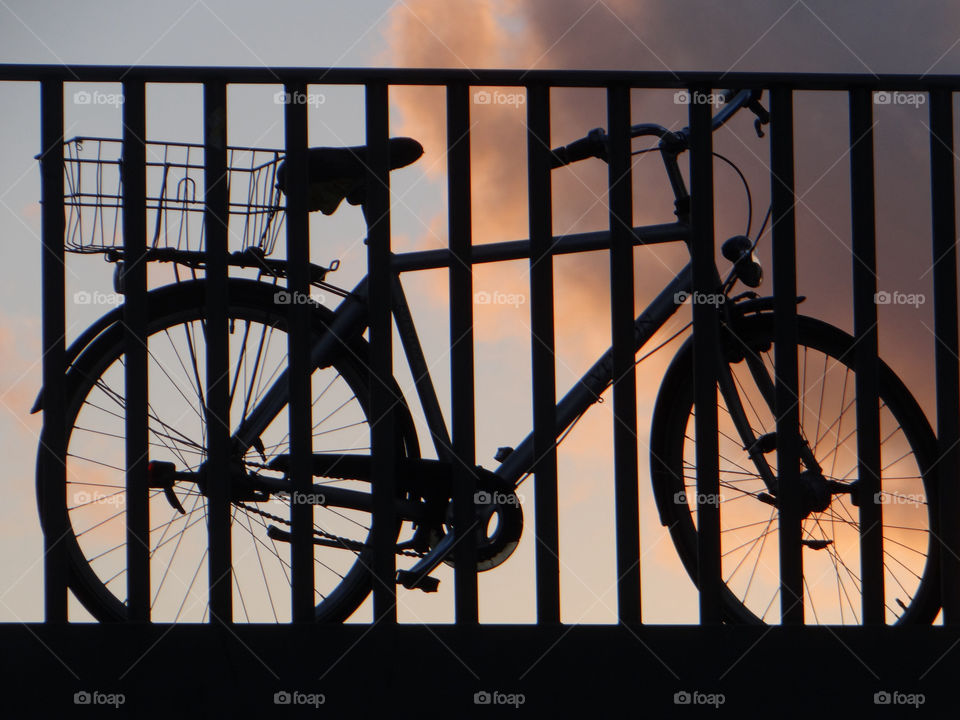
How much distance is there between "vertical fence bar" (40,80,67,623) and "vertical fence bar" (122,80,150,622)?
0.47 feet

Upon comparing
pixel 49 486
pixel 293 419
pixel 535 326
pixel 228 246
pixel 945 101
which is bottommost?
pixel 49 486

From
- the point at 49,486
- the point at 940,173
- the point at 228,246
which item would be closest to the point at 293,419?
the point at 228,246

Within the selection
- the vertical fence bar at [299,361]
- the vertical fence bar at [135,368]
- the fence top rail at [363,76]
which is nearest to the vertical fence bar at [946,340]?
the fence top rail at [363,76]

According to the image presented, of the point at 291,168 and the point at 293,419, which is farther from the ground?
the point at 291,168

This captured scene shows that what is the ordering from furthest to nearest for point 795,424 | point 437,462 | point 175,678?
point 437,462 → point 795,424 → point 175,678

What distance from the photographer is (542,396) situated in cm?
212

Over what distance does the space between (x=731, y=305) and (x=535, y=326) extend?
0.65 m

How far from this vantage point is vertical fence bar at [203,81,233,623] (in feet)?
6.79

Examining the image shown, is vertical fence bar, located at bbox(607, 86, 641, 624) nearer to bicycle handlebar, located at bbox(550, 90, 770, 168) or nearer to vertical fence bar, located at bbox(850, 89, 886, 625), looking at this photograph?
bicycle handlebar, located at bbox(550, 90, 770, 168)

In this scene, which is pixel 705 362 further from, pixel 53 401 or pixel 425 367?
pixel 53 401

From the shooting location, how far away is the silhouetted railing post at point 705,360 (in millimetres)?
2150

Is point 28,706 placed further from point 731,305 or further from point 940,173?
point 940,173

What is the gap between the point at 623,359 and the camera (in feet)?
6.98

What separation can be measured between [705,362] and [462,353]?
1.69 ft
